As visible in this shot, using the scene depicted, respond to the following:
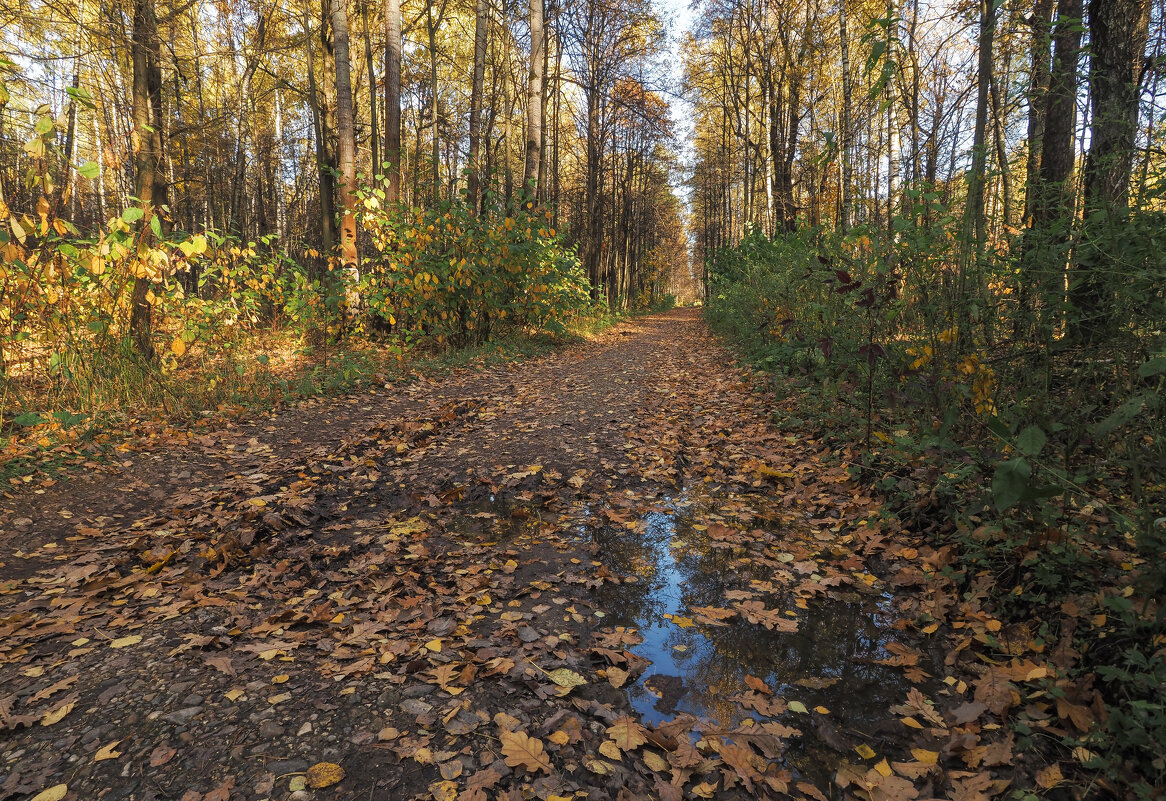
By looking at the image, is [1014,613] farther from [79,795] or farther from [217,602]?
[217,602]

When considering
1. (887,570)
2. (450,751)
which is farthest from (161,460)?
(887,570)

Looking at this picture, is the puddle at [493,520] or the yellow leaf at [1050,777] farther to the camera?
the puddle at [493,520]

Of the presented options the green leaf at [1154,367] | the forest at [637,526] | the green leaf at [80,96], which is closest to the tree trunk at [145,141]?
the forest at [637,526]

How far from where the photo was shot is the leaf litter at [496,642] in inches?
71.2

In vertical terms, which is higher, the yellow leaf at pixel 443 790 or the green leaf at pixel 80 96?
the green leaf at pixel 80 96

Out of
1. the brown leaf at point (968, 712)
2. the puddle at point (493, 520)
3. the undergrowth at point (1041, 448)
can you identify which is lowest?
the brown leaf at point (968, 712)

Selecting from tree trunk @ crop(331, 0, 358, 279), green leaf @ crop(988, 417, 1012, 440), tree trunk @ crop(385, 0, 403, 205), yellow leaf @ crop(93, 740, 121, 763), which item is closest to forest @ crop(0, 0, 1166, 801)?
yellow leaf @ crop(93, 740, 121, 763)

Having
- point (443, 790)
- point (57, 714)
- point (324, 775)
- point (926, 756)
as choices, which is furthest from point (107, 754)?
point (926, 756)

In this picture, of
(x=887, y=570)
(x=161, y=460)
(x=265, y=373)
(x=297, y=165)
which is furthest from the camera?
(x=297, y=165)

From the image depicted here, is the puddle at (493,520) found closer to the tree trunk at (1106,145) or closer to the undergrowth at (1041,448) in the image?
the undergrowth at (1041,448)

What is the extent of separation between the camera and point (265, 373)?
23.1 ft

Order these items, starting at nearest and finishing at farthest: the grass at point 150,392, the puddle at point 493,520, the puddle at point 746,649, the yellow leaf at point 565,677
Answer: the puddle at point 746,649 → the yellow leaf at point 565,677 → the puddle at point 493,520 → the grass at point 150,392

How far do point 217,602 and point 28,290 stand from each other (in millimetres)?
4146

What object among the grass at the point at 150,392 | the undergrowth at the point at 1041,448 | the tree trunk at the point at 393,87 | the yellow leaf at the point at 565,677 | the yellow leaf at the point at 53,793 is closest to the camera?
the yellow leaf at the point at 53,793
